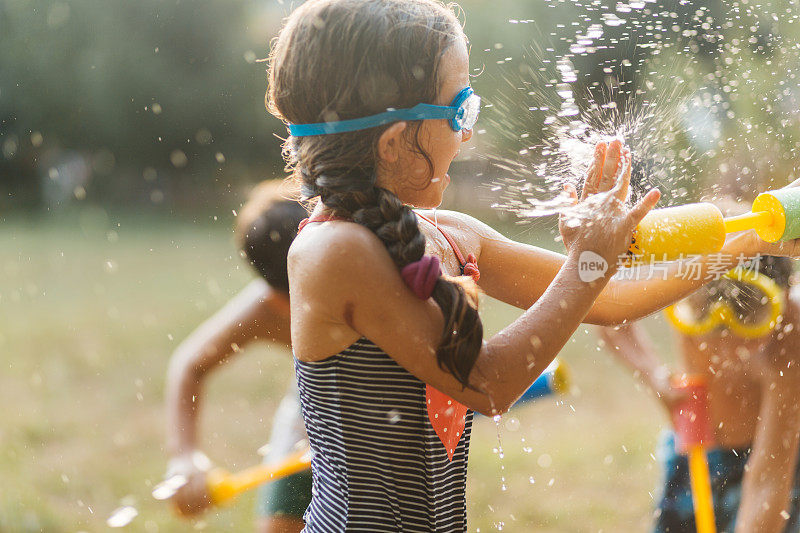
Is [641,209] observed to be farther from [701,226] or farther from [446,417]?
[446,417]

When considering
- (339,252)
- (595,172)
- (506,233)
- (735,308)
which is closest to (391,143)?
(339,252)

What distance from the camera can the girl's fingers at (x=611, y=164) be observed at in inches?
56.1

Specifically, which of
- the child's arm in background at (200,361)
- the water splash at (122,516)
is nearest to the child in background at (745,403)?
the child's arm in background at (200,361)

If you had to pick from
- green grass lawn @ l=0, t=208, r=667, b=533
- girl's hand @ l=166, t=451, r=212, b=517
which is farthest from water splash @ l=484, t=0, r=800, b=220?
girl's hand @ l=166, t=451, r=212, b=517

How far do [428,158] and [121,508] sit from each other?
3.14m

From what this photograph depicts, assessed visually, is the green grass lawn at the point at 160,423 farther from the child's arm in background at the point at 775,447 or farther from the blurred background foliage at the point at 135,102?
the blurred background foliage at the point at 135,102

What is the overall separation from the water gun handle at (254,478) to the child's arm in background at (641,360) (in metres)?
1.12

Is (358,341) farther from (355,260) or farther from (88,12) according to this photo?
(88,12)

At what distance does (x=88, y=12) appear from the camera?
55.3ft

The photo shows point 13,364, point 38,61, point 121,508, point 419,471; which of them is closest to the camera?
point 419,471

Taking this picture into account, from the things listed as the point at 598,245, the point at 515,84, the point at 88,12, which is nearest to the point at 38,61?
the point at 88,12

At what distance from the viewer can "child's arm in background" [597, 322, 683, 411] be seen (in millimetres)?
2666

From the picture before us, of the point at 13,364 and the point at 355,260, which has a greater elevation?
the point at 355,260

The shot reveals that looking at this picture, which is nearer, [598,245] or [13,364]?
[598,245]
